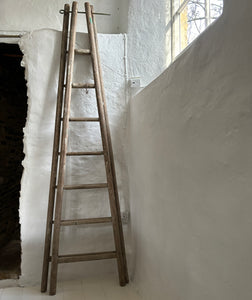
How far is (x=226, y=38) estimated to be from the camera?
92cm

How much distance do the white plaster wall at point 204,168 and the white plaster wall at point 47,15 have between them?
105 centimetres

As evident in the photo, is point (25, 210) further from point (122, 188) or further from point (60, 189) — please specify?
point (122, 188)

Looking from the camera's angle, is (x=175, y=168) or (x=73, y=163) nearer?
(x=175, y=168)

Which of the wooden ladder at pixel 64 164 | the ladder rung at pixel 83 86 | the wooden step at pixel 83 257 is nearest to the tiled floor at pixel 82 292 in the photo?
the wooden ladder at pixel 64 164

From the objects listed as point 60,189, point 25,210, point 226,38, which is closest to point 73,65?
point 60,189

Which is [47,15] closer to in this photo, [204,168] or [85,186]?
[85,186]

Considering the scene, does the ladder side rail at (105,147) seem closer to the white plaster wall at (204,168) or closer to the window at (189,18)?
the white plaster wall at (204,168)

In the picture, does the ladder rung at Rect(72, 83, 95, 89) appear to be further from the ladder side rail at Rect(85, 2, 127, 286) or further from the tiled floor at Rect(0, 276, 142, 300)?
the tiled floor at Rect(0, 276, 142, 300)

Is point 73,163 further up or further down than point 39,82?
further down

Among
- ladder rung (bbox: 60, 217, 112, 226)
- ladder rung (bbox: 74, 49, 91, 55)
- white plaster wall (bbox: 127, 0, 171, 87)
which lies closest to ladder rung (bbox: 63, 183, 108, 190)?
ladder rung (bbox: 60, 217, 112, 226)

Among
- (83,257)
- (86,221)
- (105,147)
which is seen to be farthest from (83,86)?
(83,257)

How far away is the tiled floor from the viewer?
2014 mm

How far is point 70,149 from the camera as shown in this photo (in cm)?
234

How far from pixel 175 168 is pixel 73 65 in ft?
4.70
